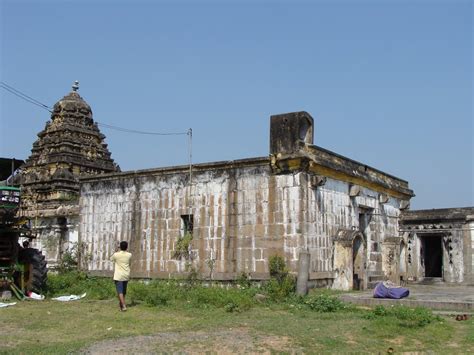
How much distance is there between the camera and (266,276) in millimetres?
14102

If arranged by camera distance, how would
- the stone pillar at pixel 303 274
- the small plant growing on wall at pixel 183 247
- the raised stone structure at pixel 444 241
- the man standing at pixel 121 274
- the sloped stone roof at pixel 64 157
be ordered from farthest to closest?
the sloped stone roof at pixel 64 157, the raised stone structure at pixel 444 241, the small plant growing on wall at pixel 183 247, the stone pillar at pixel 303 274, the man standing at pixel 121 274

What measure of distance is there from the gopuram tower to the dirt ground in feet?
38.9

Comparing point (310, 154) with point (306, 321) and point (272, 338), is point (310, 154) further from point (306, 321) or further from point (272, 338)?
point (272, 338)

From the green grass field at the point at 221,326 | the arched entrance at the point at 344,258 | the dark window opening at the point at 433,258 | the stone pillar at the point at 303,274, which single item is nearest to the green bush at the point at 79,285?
the green grass field at the point at 221,326

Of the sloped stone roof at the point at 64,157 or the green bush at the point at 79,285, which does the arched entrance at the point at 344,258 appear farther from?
the sloped stone roof at the point at 64,157

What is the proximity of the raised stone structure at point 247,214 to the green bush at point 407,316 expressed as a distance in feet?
12.2

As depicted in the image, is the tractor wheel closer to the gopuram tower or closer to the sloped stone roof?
the gopuram tower

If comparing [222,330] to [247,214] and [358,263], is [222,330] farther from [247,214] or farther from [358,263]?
[358,263]

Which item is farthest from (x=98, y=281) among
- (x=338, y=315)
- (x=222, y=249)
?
(x=338, y=315)

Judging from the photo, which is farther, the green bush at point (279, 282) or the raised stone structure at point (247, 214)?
the raised stone structure at point (247, 214)

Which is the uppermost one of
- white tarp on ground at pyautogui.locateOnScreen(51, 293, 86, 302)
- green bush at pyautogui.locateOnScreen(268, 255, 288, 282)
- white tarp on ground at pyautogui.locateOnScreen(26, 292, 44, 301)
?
green bush at pyautogui.locateOnScreen(268, 255, 288, 282)

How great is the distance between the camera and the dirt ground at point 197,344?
7543 mm

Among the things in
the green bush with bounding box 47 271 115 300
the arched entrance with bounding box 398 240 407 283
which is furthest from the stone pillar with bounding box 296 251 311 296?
the arched entrance with bounding box 398 240 407 283

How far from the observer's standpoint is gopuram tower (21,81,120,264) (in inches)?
773
